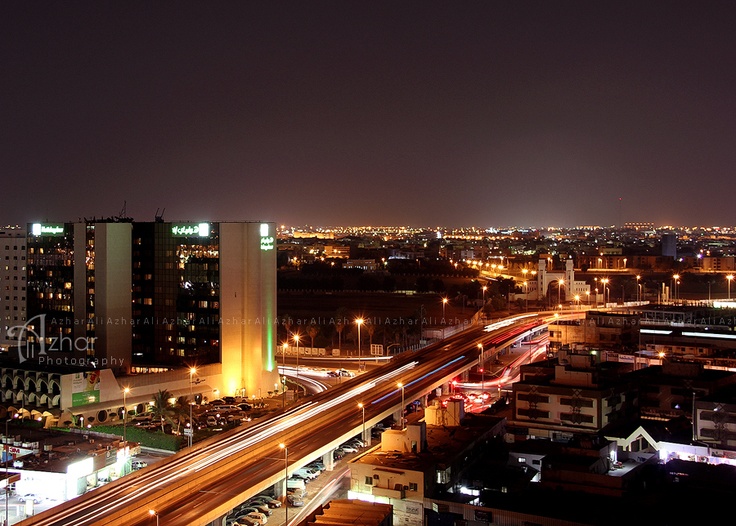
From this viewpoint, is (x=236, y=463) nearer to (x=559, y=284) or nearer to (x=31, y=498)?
(x=31, y=498)

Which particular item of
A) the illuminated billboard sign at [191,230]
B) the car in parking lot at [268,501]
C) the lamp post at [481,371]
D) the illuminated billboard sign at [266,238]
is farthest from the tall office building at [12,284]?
the car in parking lot at [268,501]

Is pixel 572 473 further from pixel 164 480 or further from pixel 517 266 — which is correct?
pixel 517 266

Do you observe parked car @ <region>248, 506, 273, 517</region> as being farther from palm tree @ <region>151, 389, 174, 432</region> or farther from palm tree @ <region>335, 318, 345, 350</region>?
palm tree @ <region>335, 318, 345, 350</region>

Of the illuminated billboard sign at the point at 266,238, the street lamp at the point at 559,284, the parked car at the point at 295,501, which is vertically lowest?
the parked car at the point at 295,501

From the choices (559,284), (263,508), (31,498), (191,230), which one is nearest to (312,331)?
(191,230)

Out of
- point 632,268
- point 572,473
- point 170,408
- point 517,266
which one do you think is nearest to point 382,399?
point 170,408

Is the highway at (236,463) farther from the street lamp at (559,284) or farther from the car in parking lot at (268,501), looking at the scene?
the street lamp at (559,284)
